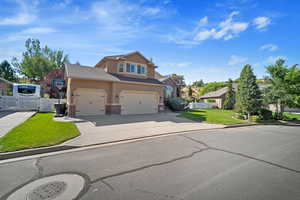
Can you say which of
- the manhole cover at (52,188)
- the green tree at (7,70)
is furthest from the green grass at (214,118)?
the green tree at (7,70)

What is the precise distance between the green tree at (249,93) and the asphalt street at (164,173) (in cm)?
950

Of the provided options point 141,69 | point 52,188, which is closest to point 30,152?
point 52,188

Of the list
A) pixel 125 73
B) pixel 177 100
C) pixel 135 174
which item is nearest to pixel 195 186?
pixel 135 174

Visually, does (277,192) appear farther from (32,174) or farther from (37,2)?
(37,2)

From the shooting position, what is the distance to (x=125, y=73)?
15.4 meters

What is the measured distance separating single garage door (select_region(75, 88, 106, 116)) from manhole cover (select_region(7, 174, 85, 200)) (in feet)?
32.4

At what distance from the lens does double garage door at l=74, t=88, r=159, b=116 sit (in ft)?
39.9

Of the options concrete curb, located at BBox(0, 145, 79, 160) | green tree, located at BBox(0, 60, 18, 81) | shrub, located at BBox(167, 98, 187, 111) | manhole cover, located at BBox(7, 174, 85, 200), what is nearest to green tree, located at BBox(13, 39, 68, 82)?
green tree, located at BBox(0, 60, 18, 81)

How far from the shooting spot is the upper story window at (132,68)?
15383mm

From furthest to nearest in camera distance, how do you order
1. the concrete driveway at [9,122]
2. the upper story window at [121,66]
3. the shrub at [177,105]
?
the shrub at [177,105] < the upper story window at [121,66] < the concrete driveway at [9,122]

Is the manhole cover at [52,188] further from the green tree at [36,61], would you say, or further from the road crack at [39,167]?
the green tree at [36,61]

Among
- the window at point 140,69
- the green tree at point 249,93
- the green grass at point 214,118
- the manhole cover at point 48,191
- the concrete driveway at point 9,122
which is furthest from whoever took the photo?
the window at point 140,69

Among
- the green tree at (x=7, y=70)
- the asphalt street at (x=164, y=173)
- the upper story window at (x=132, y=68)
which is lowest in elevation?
the asphalt street at (x=164, y=173)

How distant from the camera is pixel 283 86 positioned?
14.5 metres
